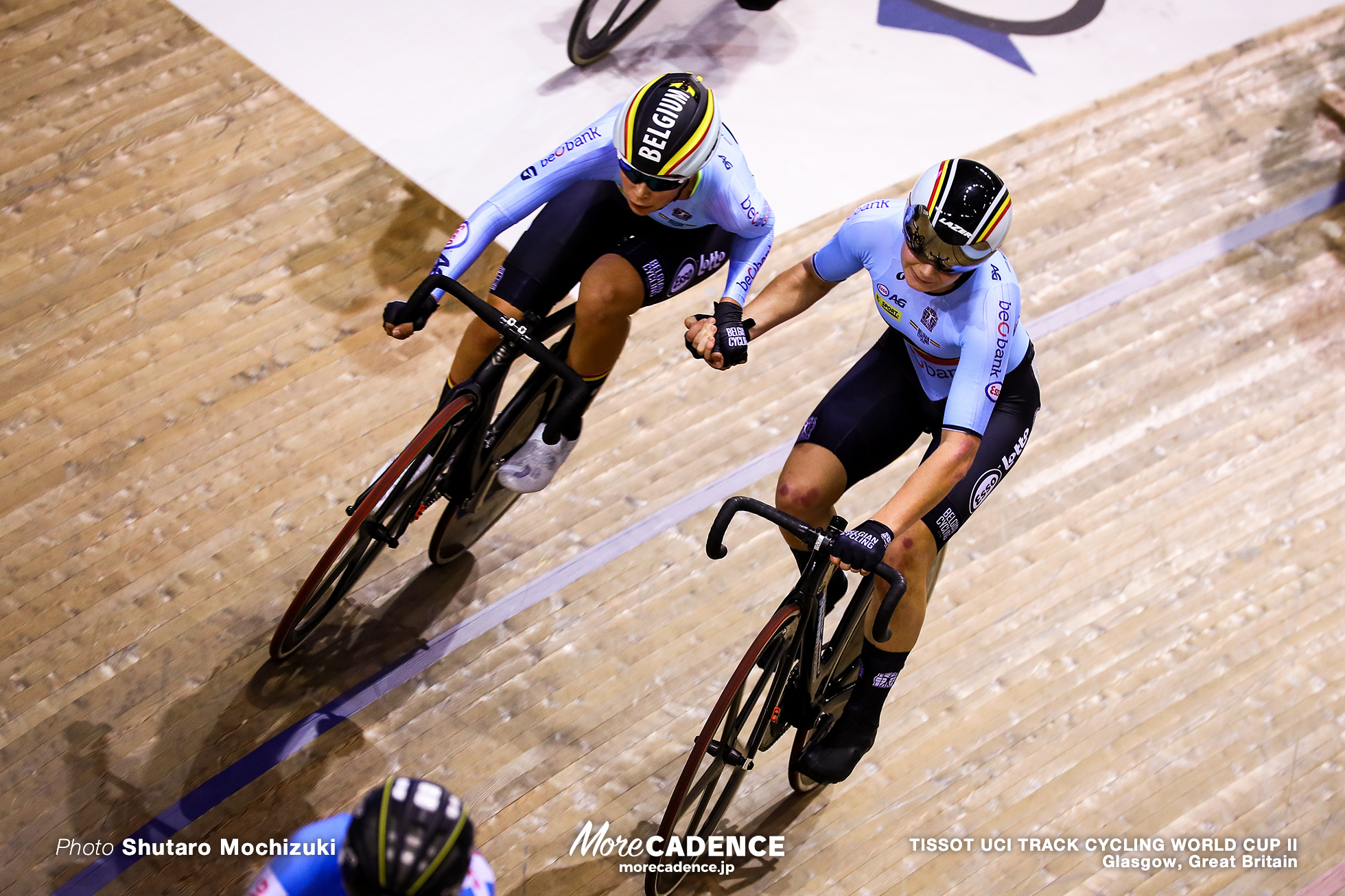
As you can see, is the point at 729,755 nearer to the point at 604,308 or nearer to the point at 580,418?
the point at 580,418

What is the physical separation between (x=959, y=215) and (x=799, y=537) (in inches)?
31.1

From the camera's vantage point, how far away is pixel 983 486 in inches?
123

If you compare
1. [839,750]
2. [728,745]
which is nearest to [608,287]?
[728,745]

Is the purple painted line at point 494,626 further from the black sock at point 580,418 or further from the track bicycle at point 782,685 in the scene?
the track bicycle at point 782,685

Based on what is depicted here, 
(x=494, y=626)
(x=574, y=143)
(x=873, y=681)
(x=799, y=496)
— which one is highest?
(x=574, y=143)

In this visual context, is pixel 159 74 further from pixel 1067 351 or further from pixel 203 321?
pixel 1067 351

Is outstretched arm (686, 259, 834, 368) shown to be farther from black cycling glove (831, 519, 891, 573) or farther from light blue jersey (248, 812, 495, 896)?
light blue jersey (248, 812, 495, 896)

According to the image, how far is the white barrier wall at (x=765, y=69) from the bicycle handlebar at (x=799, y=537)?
2.65 m

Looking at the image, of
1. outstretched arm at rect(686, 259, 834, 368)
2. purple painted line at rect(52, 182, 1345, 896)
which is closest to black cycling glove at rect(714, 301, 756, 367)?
outstretched arm at rect(686, 259, 834, 368)

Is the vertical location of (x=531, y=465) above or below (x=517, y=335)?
below

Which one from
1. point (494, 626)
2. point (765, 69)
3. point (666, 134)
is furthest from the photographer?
point (765, 69)

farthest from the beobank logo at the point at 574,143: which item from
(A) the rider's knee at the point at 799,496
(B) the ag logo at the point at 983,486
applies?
(B) the ag logo at the point at 983,486

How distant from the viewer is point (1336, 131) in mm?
5613

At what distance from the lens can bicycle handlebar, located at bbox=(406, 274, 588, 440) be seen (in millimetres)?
3094
